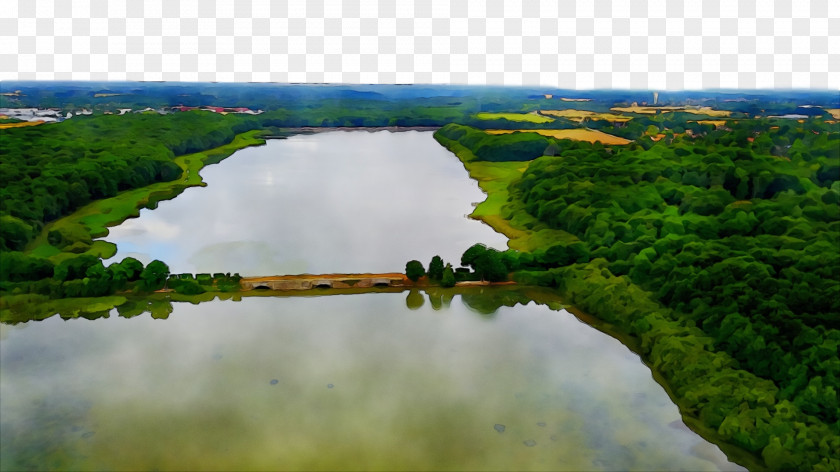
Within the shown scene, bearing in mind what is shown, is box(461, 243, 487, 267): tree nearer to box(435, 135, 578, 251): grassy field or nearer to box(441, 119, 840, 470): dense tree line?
box(441, 119, 840, 470): dense tree line

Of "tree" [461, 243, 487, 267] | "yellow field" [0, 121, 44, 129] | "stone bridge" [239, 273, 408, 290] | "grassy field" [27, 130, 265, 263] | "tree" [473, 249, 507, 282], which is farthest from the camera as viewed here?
"yellow field" [0, 121, 44, 129]

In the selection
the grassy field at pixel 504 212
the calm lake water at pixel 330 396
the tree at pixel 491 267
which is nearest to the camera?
the calm lake water at pixel 330 396

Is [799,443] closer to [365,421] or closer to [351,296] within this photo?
[365,421]

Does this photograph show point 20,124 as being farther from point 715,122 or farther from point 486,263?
point 715,122

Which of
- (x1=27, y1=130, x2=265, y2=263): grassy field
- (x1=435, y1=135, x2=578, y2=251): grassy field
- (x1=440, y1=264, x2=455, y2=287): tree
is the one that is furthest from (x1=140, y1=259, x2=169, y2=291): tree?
(x1=435, y1=135, x2=578, y2=251): grassy field

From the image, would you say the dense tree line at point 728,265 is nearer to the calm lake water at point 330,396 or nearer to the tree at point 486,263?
the tree at point 486,263

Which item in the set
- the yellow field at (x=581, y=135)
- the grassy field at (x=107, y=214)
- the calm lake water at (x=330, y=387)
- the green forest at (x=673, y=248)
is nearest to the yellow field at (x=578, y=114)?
the yellow field at (x=581, y=135)
